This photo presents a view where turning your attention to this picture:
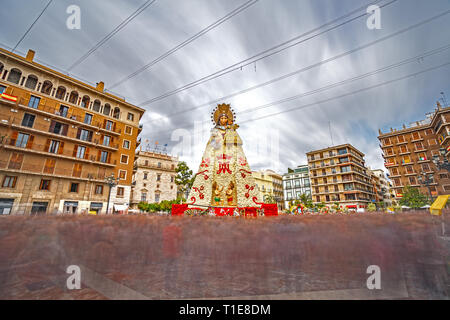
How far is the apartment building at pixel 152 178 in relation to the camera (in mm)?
35031

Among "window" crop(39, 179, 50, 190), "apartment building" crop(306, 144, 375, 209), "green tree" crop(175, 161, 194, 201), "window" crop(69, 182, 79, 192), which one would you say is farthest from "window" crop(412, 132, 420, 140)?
"window" crop(39, 179, 50, 190)

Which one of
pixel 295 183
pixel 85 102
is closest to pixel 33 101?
pixel 85 102

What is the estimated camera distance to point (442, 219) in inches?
132

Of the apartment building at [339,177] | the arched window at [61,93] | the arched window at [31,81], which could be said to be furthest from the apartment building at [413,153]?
the arched window at [31,81]

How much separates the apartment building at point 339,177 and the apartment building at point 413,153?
18.3ft

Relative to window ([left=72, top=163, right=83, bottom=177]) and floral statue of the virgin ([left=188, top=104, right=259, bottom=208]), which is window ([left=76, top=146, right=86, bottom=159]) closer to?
window ([left=72, top=163, right=83, bottom=177])

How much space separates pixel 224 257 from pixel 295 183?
5759cm

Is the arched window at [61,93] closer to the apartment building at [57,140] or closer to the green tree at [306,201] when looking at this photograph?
the apartment building at [57,140]

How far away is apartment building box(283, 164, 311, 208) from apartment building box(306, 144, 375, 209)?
8.59 metres

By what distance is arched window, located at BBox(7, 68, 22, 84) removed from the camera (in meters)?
15.9

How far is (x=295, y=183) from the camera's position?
2194 inches

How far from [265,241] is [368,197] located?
52.1 metres
